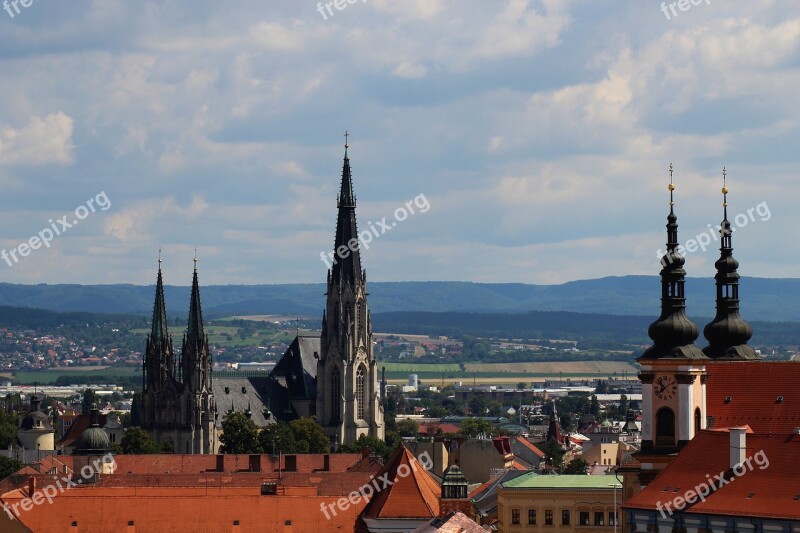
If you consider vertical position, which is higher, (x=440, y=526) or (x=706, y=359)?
(x=706, y=359)

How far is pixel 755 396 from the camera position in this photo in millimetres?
95688

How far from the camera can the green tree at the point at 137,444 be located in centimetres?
18975

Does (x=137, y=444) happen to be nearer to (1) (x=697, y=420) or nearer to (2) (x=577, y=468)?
(2) (x=577, y=468)

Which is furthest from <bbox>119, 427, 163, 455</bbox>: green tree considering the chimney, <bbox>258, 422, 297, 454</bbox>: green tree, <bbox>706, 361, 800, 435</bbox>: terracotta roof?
the chimney

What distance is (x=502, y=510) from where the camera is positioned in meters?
107

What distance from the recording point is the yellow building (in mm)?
103562

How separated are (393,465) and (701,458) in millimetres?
22646

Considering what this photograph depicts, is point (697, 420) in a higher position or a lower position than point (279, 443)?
higher

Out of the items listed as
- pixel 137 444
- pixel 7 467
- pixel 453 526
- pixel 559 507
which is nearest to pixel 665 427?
pixel 559 507

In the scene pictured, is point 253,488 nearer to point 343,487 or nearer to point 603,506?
point 343,487

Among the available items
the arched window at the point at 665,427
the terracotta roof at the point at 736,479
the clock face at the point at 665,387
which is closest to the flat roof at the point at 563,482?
the arched window at the point at 665,427

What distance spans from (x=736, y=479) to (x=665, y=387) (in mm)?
12610

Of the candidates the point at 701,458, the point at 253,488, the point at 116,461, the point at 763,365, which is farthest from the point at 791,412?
the point at 116,461

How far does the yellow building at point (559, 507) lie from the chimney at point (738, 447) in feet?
63.0
